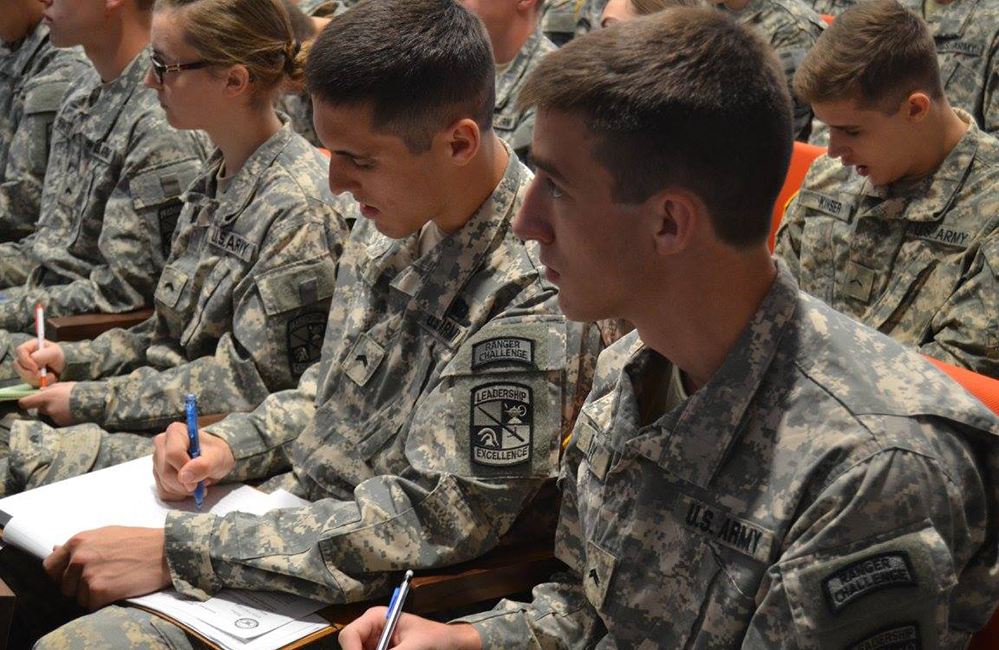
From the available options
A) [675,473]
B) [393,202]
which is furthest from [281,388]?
[675,473]

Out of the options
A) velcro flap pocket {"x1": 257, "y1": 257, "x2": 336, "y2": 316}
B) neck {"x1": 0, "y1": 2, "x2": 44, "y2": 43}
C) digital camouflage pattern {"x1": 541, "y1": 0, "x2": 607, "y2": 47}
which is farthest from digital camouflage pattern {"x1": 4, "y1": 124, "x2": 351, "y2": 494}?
digital camouflage pattern {"x1": 541, "y1": 0, "x2": 607, "y2": 47}

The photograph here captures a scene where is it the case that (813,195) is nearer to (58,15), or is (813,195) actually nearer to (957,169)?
(957,169)

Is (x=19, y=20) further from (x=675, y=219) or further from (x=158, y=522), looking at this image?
(x=675, y=219)

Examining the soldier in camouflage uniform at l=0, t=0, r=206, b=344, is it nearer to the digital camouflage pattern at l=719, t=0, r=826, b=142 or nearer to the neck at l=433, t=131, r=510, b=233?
the neck at l=433, t=131, r=510, b=233

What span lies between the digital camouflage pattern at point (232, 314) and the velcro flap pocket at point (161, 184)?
12.1 inches

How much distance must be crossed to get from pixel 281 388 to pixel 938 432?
1.43 meters

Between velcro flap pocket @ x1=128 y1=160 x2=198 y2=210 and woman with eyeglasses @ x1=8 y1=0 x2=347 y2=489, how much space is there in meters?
0.26

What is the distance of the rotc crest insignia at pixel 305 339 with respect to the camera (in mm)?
2248

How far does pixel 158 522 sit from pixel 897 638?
1177 mm

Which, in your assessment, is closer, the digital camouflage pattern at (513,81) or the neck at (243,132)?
the neck at (243,132)

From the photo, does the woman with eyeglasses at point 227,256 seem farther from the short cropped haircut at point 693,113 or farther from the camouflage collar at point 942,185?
the camouflage collar at point 942,185

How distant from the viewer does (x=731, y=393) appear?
1.25 metres

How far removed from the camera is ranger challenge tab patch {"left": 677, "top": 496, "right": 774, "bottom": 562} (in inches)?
46.7

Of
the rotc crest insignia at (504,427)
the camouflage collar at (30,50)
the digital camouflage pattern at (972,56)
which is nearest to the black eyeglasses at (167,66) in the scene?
the rotc crest insignia at (504,427)
